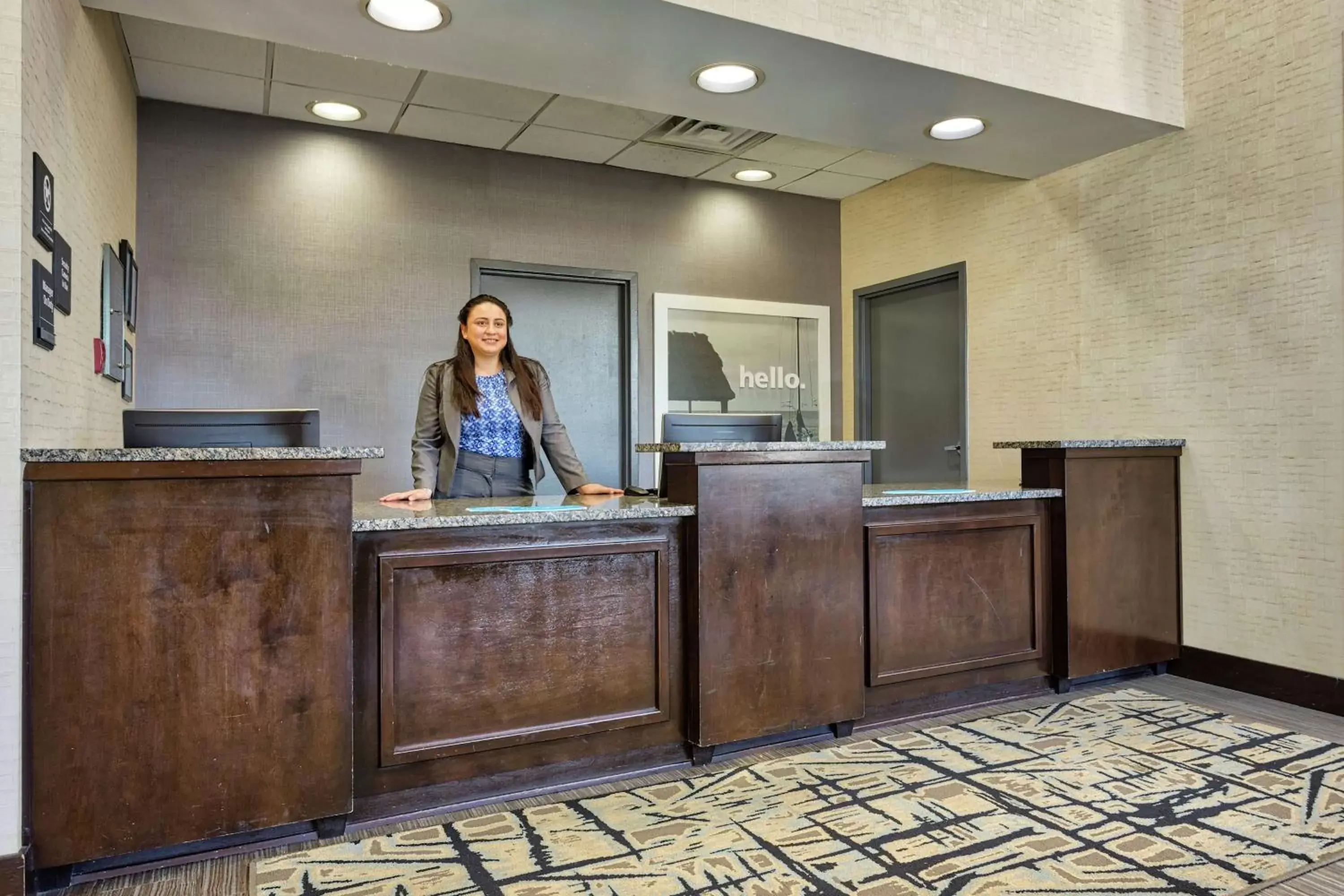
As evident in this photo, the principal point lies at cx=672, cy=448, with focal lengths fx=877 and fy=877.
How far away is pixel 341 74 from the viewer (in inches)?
163

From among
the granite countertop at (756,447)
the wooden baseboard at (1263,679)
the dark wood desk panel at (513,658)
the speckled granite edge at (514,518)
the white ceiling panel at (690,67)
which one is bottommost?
the wooden baseboard at (1263,679)

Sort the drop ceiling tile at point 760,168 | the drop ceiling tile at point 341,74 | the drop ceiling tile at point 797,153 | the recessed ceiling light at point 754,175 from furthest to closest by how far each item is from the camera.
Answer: the recessed ceiling light at point 754,175 < the drop ceiling tile at point 760,168 < the drop ceiling tile at point 797,153 < the drop ceiling tile at point 341,74

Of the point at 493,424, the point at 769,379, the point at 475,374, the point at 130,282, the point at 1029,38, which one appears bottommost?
the point at 493,424

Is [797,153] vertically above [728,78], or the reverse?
[797,153]

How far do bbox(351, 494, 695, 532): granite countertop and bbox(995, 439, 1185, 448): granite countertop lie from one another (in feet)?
5.85

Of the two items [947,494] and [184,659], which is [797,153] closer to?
[947,494]

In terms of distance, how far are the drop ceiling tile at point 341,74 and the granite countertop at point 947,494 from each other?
2.79 metres

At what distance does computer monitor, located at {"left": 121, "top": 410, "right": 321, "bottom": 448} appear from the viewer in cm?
230

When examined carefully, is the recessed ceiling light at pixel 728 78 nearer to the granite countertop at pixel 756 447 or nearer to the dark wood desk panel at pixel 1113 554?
the granite countertop at pixel 756 447

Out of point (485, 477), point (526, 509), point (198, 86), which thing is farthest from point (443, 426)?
point (198, 86)

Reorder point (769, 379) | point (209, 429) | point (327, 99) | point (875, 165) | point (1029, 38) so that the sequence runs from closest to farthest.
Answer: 1. point (209, 429)
2. point (1029, 38)
3. point (327, 99)
4. point (875, 165)
5. point (769, 379)

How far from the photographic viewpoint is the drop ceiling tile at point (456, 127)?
466cm

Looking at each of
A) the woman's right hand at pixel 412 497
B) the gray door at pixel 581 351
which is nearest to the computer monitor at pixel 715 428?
the woman's right hand at pixel 412 497

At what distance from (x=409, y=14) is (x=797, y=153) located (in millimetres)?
2882
